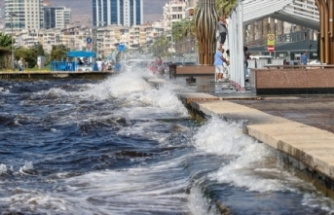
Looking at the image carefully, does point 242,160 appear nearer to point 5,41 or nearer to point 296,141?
point 296,141

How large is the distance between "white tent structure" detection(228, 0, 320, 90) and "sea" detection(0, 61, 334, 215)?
3.37 metres

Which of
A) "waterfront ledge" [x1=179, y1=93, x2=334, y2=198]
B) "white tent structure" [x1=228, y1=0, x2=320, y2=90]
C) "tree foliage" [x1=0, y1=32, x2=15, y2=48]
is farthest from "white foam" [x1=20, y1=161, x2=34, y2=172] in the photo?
"tree foliage" [x1=0, y1=32, x2=15, y2=48]

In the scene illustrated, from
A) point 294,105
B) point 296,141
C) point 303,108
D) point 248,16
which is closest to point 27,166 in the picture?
point 296,141

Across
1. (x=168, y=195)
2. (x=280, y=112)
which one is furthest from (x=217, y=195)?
(x=280, y=112)

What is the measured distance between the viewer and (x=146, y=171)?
11641 millimetres

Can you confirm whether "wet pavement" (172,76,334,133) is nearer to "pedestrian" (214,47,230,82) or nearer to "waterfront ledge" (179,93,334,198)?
"waterfront ledge" (179,93,334,198)

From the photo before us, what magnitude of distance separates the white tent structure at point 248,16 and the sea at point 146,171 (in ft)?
11.1

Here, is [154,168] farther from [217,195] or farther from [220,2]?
[220,2]

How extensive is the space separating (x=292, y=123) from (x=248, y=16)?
18.4m

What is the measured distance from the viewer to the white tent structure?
2248cm

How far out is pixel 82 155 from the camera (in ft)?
45.6

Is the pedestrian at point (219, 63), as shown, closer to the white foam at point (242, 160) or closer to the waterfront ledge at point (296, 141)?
the waterfront ledge at point (296, 141)

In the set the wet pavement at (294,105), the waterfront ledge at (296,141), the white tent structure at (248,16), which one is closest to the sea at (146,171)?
the waterfront ledge at (296,141)

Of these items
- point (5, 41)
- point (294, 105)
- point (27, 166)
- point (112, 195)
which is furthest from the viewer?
point (5, 41)
